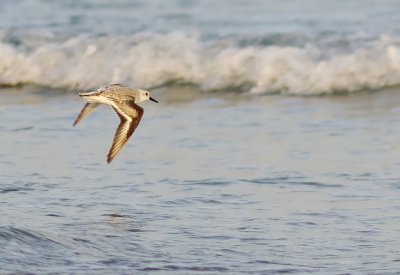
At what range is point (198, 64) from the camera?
501 inches

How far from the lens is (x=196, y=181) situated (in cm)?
844

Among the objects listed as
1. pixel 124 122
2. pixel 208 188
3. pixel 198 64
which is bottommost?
pixel 208 188

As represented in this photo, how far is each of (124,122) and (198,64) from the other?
16.3 ft

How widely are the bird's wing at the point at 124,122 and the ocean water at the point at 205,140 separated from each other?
39 centimetres

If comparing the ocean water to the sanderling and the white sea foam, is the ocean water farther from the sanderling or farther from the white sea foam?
the sanderling

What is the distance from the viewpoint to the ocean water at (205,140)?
6.86m

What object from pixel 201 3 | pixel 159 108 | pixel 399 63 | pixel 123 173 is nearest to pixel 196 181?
pixel 123 173

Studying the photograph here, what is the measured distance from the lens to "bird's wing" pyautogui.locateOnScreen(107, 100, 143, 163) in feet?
25.1

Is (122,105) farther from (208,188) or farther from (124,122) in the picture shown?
(208,188)

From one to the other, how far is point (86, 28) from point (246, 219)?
726 centimetres

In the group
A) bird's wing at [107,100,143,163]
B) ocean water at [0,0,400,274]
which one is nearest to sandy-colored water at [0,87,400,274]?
ocean water at [0,0,400,274]

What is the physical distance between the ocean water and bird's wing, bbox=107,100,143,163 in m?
0.39

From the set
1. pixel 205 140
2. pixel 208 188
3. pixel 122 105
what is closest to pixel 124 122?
pixel 122 105

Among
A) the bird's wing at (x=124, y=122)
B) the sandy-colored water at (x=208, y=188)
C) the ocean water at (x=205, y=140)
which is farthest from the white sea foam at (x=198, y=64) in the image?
the bird's wing at (x=124, y=122)
